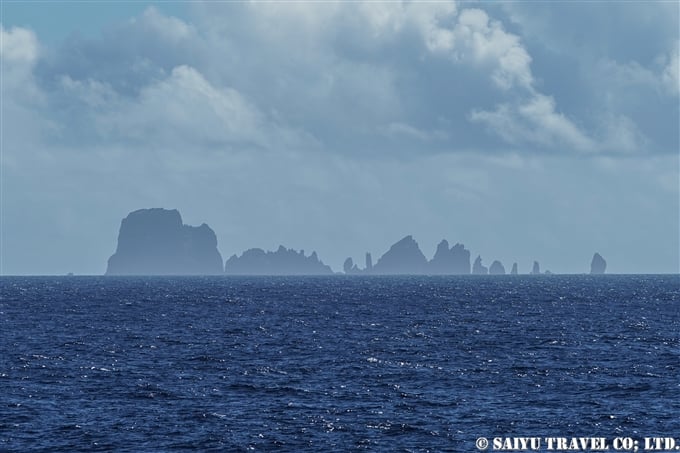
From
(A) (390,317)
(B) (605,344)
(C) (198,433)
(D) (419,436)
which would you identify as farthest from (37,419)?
(A) (390,317)

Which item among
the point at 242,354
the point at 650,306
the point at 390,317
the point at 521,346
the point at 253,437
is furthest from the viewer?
the point at 650,306

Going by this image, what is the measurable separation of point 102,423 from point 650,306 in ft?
431

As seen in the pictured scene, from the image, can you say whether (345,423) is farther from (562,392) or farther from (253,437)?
(562,392)

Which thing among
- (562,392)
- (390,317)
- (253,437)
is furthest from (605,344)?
(253,437)

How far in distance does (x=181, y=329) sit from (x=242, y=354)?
28.4 metres

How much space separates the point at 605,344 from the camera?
328ft

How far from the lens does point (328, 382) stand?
7344 centimetres

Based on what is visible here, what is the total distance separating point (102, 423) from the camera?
58406mm

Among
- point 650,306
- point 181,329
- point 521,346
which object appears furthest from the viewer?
point 650,306

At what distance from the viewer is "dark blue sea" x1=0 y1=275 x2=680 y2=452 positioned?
184ft

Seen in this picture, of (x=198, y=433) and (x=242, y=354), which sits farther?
(x=242, y=354)

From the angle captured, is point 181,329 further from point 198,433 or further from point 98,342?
point 198,433

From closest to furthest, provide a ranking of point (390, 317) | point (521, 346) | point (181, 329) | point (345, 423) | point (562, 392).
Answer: point (345, 423) → point (562, 392) → point (521, 346) → point (181, 329) → point (390, 317)

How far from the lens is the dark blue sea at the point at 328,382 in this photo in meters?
56.1
